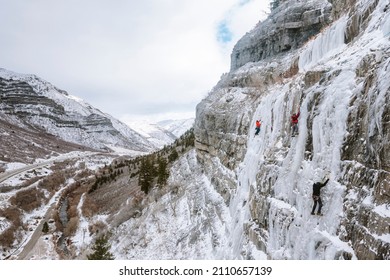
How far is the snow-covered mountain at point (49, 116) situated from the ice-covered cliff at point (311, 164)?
145 m

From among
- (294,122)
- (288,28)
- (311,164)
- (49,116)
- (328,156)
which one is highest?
(288,28)

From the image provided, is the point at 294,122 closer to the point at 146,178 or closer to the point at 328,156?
the point at 328,156

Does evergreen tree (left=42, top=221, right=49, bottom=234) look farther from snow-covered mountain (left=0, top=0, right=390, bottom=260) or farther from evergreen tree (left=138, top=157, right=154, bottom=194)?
evergreen tree (left=138, top=157, right=154, bottom=194)

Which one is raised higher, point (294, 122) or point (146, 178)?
point (294, 122)

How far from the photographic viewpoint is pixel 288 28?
29422mm

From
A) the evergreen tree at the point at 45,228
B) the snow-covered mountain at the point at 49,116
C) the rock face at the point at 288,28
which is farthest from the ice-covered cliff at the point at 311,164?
the snow-covered mountain at the point at 49,116

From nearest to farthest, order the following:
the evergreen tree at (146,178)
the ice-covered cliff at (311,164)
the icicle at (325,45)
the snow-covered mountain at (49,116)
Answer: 1. the ice-covered cliff at (311,164)
2. the icicle at (325,45)
3. the evergreen tree at (146,178)
4. the snow-covered mountain at (49,116)

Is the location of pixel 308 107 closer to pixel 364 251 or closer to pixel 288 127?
pixel 288 127

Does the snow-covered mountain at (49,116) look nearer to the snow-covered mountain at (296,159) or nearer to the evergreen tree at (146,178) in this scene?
the evergreen tree at (146,178)

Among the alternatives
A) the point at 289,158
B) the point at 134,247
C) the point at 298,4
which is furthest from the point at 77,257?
the point at 298,4

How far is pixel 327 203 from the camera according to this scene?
31.1 feet

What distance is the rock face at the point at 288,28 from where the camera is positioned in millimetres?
27297

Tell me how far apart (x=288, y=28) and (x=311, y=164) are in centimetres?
2237

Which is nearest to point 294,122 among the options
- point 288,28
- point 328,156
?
point 328,156
